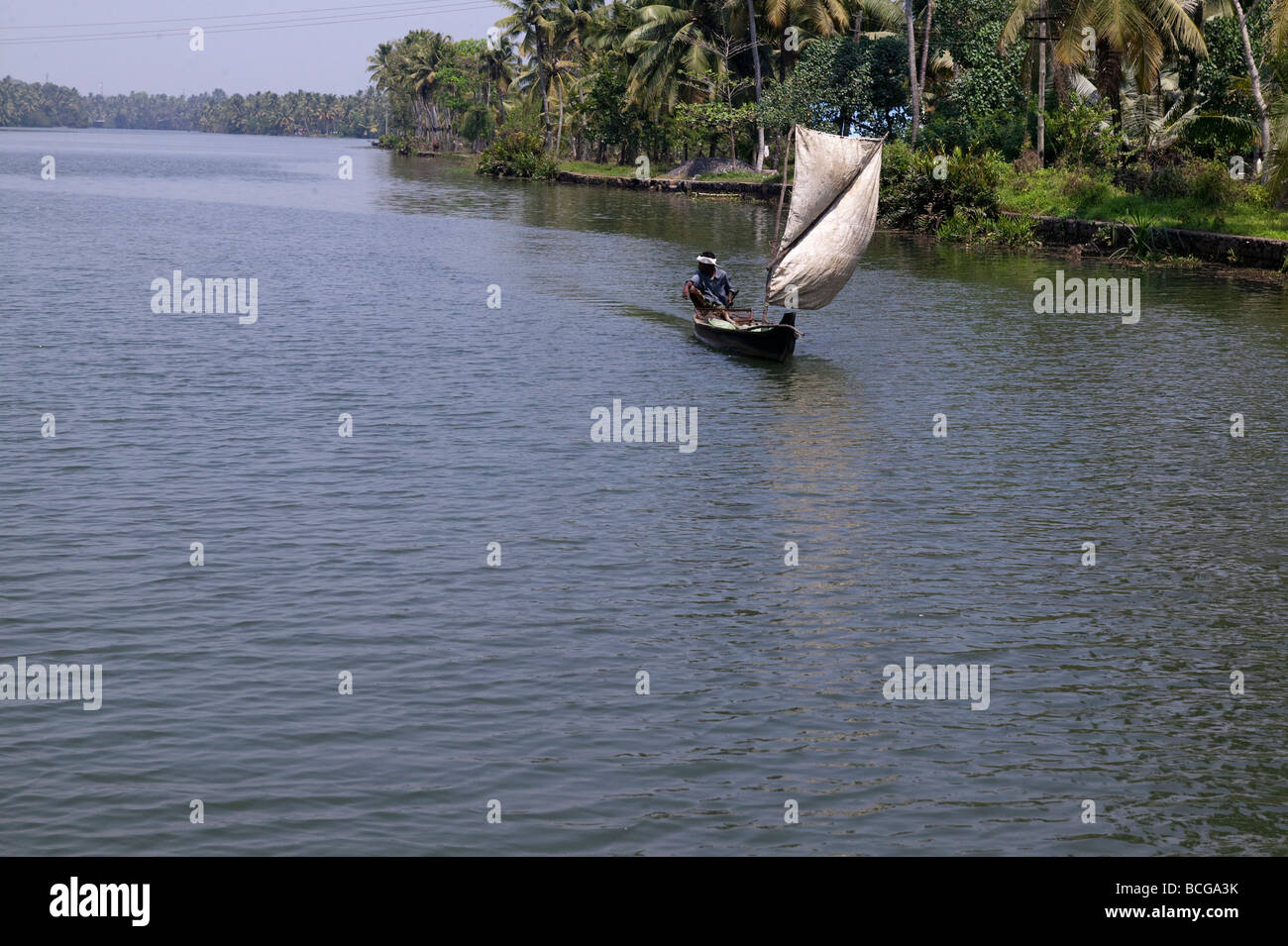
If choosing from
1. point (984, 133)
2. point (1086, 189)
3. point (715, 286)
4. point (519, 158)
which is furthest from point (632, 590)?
point (519, 158)

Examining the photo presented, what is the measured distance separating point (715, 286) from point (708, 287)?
0.62ft

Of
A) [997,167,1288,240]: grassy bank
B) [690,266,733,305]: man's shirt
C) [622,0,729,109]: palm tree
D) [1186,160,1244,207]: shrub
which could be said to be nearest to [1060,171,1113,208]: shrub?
[997,167,1288,240]: grassy bank

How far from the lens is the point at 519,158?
105 metres

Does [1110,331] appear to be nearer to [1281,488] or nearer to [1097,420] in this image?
[1097,420]

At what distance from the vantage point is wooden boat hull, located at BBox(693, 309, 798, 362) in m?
27.2

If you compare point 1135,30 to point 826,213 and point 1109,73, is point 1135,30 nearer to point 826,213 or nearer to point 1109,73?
point 1109,73

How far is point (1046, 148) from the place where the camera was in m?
58.4

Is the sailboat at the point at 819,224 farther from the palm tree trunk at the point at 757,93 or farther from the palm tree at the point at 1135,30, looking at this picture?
the palm tree trunk at the point at 757,93

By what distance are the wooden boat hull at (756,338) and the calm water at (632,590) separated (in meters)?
0.43

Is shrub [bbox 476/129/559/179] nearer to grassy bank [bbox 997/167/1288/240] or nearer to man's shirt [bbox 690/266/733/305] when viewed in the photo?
grassy bank [bbox 997/167/1288/240]

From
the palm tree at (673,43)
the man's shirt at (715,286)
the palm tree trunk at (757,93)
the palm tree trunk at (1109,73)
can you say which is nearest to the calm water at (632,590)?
the man's shirt at (715,286)

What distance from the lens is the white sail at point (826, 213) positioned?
94.8 ft

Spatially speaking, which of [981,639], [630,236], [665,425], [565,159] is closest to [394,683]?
[981,639]

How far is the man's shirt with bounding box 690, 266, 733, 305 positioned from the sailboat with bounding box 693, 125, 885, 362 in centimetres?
65
